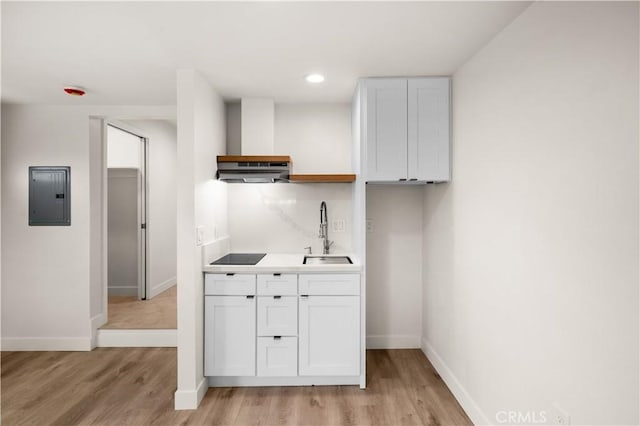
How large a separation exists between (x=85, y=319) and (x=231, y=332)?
1.86m

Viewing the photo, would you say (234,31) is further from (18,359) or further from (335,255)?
(18,359)

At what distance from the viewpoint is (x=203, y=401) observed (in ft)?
8.34

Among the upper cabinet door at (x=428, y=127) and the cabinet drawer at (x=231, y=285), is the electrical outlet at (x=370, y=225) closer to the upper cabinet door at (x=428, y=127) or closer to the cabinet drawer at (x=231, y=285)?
the upper cabinet door at (x=428, y=127)

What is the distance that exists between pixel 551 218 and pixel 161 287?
4618 millimetres

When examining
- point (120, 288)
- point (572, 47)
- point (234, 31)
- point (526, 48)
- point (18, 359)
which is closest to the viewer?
point (572, 47)

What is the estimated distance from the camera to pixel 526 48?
1.75 metres

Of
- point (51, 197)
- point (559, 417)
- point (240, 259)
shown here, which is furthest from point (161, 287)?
point (559, 417)

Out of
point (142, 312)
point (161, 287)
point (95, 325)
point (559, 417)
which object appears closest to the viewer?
point (559, 417)

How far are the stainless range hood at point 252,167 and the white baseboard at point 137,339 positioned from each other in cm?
185

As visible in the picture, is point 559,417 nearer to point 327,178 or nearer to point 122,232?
point 327,178

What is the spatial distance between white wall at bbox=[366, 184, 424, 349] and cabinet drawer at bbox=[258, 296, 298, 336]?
100cm

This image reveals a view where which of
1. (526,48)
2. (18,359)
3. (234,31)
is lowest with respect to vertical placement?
(18,359)

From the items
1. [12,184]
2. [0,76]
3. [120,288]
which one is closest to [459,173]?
[0,76]

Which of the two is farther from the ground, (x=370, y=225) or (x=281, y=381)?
(x=370, y=225)
